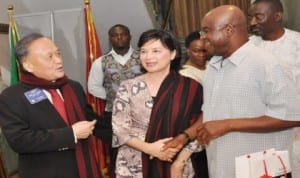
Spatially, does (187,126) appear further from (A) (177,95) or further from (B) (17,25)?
(B) (17,25)

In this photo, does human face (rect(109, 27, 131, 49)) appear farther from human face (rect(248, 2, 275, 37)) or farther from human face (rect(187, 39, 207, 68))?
human face (rect(248, 2, 275, 37))

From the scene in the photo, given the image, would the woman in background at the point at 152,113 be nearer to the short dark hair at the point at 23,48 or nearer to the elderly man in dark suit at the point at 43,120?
the elderly man in dark suit at the point at 43,120

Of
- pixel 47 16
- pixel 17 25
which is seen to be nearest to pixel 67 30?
pixel 47 16

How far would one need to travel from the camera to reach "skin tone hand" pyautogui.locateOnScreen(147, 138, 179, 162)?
1.86 meters

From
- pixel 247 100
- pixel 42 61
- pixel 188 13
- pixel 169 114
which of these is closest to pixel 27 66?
pixel 42 61

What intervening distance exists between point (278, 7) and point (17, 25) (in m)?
2.47

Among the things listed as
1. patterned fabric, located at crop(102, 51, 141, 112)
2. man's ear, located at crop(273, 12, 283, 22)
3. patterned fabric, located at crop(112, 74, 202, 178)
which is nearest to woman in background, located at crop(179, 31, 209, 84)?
man's ear, located at crop(273, 12, 283, 22)

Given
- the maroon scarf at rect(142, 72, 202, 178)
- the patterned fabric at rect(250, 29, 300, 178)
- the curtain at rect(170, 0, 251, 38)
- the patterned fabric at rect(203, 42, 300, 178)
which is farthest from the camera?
the curtain at rect(170, 0, 251, 38)

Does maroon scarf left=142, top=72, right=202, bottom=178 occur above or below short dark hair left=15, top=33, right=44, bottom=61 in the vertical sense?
below

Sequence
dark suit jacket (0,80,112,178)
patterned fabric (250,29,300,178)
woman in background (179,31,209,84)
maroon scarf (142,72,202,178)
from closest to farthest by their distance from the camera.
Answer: dark suit jacket (0,80,112,178)
maroon scarf (142,72,202,178)
patterned fabric (250,29,300,178)
woman in background (179,31,209,84)

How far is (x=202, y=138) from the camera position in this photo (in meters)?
1.62

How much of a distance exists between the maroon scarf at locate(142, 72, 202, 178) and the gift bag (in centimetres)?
45

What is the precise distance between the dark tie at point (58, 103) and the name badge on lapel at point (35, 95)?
49mm

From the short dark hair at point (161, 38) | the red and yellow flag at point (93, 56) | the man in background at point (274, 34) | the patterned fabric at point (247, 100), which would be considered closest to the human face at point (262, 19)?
the man in background at point (274, 34)
